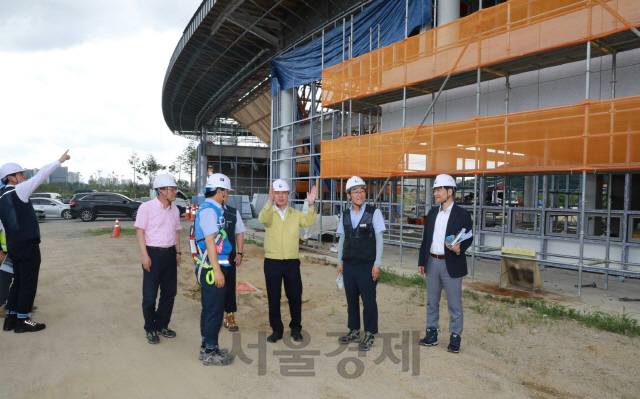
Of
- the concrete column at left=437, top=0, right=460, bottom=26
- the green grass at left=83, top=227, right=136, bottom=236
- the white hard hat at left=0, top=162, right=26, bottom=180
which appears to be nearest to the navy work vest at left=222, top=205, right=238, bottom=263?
the white hard hat at left=0, top=162, right=26, bottom=180

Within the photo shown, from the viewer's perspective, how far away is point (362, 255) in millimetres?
4445

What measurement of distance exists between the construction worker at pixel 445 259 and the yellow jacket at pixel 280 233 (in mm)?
1349

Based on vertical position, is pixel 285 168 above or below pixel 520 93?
below

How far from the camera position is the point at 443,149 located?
8.68m

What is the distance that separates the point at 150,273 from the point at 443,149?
633cm

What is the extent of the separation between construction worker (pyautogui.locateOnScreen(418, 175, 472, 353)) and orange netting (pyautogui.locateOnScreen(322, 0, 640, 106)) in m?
4.64

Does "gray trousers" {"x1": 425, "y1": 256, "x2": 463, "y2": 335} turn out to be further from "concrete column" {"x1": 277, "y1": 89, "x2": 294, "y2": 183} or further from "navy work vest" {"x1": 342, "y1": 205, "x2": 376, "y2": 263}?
"concrete column" {"x1": 277, "y1": 89, "x2": 294, "y2": 183}

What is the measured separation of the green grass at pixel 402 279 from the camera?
771 cm

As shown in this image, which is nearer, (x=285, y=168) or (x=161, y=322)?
(x=161, y=322)

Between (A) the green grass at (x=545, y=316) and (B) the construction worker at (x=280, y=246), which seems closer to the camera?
(B) the construction worker at (x=280, y=246)

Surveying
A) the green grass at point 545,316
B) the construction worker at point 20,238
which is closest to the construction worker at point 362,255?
the green grass at point 545,316

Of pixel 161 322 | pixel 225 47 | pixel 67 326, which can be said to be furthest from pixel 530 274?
pixel 225 47

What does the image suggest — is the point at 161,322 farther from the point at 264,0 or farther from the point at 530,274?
the point at 264,0

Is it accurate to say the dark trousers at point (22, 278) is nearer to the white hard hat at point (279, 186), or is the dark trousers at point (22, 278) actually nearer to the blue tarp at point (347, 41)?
the white hard hat at point (279, 186)
